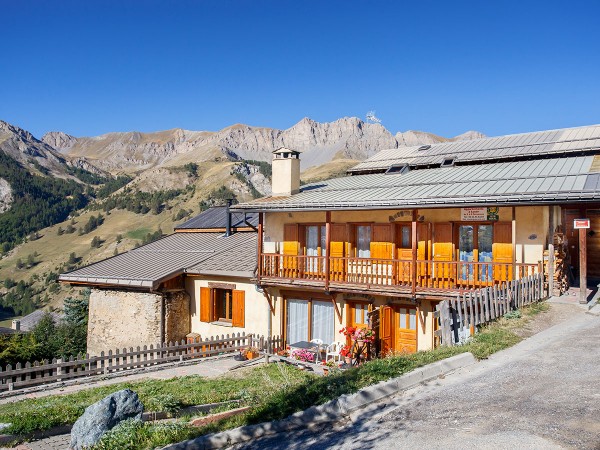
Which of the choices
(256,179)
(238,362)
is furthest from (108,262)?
(256,179)

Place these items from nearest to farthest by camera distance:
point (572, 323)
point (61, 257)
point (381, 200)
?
point (572, 323), point (381, 200), point (61, 257)

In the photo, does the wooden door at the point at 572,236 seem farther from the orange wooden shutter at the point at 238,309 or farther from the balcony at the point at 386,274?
the orange wooden shutter at the point at 238,309

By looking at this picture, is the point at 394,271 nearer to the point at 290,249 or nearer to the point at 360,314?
the point at 360,314

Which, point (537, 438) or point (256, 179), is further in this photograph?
point (256, 179)

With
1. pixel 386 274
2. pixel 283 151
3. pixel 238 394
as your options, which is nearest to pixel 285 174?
pixel 283 151

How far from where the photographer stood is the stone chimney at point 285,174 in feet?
66.0

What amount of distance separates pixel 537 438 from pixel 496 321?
5769 mm

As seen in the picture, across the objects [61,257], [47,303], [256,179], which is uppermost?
[256,179]

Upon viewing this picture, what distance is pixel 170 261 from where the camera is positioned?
22188 mm

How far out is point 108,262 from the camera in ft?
78.4

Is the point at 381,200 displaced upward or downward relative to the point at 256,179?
downward

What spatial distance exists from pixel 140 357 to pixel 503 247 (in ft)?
38.2

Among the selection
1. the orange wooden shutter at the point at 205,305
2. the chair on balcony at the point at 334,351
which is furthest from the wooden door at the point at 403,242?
the orange wooden shutter at the point at 205,305

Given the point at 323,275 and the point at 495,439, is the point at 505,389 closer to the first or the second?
the point at 495,439
